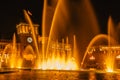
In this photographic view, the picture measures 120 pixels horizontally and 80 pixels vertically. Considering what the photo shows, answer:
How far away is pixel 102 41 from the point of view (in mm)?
101312

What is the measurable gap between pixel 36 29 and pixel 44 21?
57.0 meters

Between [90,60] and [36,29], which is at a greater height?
[36,29]

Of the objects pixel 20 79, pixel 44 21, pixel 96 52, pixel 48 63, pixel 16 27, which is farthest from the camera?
pixel 16 27

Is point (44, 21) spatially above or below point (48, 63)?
above

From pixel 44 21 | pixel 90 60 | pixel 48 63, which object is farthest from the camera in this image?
pixel 90 60

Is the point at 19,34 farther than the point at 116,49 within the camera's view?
Yes

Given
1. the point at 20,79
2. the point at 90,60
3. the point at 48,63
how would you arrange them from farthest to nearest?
the point at 90,60 < the point at 48,63 < the point at 20,79

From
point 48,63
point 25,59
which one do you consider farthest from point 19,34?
point 48,63

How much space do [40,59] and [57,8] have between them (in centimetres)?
710

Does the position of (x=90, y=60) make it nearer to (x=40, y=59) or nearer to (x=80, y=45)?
(x=80, y=45)

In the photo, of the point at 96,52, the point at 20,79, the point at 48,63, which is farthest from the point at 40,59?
the point at 96,52

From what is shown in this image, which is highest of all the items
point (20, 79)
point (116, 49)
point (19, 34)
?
point (19, 34)

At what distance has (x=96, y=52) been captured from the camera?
93.8 m

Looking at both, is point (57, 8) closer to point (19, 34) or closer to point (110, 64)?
point (110, 64)
